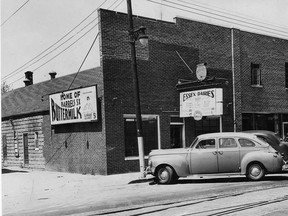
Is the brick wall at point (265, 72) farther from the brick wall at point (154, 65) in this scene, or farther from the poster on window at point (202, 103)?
the poster on window at point (202, 103)

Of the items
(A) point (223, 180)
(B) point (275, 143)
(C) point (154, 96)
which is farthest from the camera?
(C) point (154, 96)

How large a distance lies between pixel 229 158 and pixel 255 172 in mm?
932

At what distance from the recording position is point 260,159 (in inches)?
497

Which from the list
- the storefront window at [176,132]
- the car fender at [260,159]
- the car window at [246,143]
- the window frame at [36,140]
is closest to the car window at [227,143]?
the car window at [246,143]

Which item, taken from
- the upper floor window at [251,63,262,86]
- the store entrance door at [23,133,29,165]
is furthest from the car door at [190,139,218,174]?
the store entrance door at [23,133,29,165]

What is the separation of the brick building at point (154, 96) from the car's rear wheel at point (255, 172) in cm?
669

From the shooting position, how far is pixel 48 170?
21.2m

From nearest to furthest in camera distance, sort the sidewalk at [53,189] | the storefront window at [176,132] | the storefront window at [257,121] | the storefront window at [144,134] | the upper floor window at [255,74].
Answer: the sidewalk at [53,189] < the storefront window at [144,134] < the storefront window at [176,132] < the storefront window at [257,121] < the upper floor window at [255,74]

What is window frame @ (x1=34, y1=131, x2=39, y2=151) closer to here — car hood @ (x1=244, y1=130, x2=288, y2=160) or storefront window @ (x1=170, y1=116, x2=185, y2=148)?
storefront window @ (x1=170, y1=116, x2=185, y2=148)

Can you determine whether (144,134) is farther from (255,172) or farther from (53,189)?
(255,172)

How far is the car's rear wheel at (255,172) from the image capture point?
12.6 metres

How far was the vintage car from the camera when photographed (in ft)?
41.5

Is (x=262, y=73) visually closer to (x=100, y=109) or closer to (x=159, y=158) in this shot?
(x=100, y=109)

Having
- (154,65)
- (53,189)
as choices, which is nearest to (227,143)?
(53,189)
